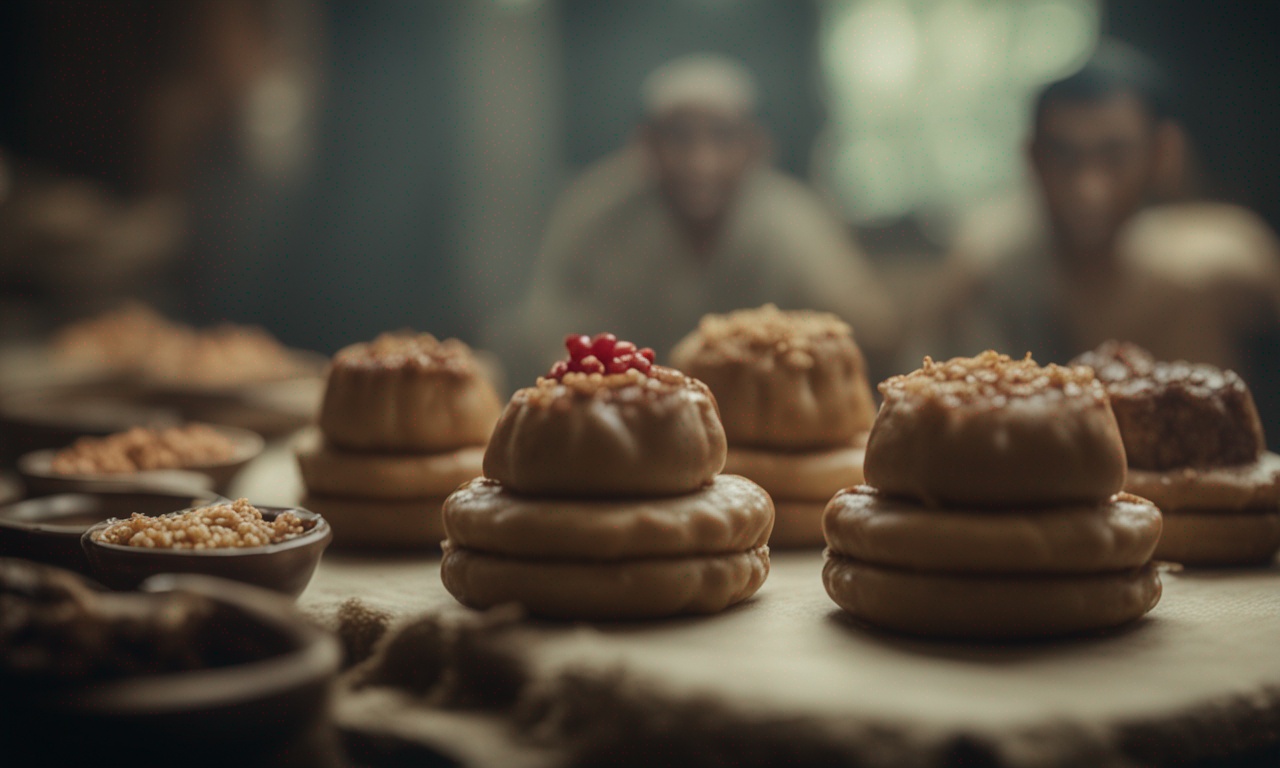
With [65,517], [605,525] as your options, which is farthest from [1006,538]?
[65,517]

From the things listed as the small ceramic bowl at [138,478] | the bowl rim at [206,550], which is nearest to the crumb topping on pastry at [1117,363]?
the bowl rim at [206,550]

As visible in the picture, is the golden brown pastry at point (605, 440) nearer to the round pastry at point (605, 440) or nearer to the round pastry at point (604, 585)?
the round pastry at point (605, 440)

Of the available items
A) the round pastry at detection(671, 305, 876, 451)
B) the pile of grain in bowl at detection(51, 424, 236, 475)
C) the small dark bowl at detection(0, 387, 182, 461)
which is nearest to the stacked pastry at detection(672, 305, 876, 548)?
the round pastry at detection(671, 305, 876, 451)

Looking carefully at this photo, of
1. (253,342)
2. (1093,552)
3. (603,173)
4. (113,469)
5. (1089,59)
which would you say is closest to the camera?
(1093,552)

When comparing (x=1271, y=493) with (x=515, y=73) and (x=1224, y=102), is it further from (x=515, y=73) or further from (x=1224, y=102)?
(x=515, y=73)

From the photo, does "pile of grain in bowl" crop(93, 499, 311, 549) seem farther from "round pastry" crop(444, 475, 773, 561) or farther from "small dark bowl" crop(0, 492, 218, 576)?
"round pastry" crop(444, 475, 773, 561)

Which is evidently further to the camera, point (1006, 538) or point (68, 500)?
point (68, 500)

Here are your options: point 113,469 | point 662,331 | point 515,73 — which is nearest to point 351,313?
point 515,73

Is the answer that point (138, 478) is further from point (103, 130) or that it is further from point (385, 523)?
point (103, 130)
